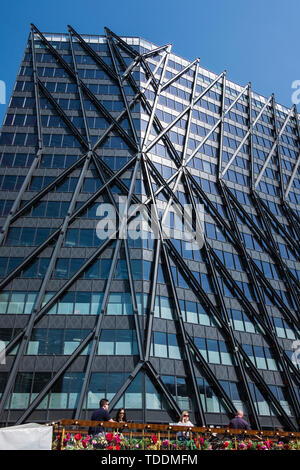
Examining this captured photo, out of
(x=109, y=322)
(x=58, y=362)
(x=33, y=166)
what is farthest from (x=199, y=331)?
(x=33, y=166)

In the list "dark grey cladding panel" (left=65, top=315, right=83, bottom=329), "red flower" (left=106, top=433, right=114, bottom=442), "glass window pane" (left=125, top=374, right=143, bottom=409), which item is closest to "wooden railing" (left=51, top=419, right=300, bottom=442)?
"red flower" (left=106, top=433, right=114, bottom=442)

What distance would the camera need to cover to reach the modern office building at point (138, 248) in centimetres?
2709

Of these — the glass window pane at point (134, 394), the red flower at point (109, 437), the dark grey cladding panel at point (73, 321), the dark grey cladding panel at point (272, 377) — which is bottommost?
the red flower at point (109, 437)

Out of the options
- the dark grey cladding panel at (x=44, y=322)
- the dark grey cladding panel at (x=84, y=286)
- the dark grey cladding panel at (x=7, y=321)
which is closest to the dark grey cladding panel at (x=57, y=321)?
the dark grey cladding panel at (x=44, y=322)

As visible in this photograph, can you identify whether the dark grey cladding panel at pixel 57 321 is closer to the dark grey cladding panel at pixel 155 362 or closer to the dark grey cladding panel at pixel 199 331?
the dark grey cladding panel at pixel 155 362

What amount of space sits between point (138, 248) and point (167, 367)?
10.2 metres

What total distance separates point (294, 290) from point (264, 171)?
57.1 feet

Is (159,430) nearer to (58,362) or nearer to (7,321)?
(58,362)

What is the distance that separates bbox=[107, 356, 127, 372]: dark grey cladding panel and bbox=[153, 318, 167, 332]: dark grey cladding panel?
3583 mm

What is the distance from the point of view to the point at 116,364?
27.1m

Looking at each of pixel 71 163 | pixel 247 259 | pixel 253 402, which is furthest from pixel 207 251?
pixel 71 163

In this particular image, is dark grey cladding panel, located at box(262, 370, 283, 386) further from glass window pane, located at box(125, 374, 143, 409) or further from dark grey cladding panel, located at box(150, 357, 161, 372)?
glass window pane, located at box(125, 374, 143, 409)

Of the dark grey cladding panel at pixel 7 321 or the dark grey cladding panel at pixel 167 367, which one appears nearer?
the dark grey cladding panel at pixel 167 367

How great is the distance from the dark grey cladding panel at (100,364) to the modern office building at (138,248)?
0.33 feet
